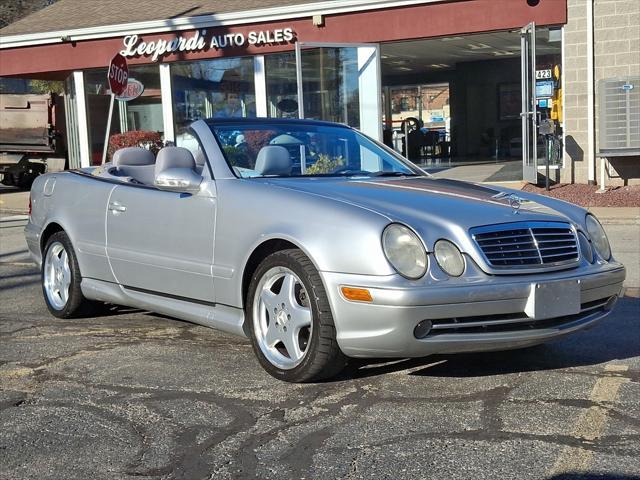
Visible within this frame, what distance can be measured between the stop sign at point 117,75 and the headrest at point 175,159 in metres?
8.14

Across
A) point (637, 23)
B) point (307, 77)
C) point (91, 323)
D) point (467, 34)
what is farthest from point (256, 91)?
point (91, 323)

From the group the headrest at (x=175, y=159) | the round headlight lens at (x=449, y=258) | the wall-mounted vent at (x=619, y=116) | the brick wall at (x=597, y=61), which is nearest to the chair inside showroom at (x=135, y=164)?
the headrest at (x=175, y=159)

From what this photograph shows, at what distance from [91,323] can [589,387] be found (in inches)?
140

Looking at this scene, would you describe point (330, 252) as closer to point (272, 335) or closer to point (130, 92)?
point (272, 335)

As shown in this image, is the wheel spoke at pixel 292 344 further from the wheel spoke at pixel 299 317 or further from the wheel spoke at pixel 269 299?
the wheel spoke at pixel 269 299

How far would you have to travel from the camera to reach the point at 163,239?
5.10 meters

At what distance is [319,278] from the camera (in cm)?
413

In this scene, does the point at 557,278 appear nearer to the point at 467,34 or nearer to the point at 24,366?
the point at 24,366

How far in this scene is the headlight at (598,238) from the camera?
185 inches

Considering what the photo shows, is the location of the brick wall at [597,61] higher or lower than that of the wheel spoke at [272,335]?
higher

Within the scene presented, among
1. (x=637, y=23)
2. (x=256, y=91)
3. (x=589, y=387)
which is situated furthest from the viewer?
(x=256, y=91)

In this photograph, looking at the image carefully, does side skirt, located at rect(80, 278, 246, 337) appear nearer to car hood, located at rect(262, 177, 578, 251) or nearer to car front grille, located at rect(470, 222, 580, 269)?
car hood, located at rect(262, 177, 578, 251)

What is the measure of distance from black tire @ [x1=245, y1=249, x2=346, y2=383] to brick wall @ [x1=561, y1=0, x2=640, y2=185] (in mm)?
12373

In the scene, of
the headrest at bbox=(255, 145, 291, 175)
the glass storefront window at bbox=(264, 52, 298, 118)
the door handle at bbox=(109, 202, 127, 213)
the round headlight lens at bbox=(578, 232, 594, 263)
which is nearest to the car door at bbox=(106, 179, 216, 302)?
the door handle at bbox=(109, 202, 127, 213)
